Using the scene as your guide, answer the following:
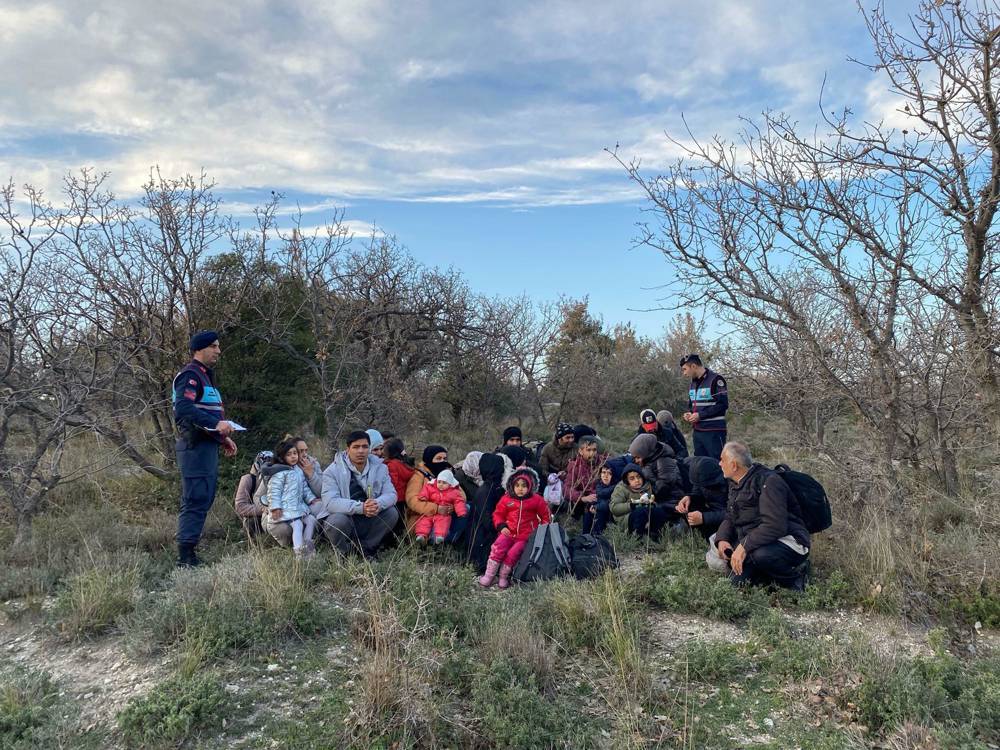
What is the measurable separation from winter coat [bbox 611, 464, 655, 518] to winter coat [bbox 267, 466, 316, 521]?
289cm

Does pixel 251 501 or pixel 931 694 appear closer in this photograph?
pixel 931 694

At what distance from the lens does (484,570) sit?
535 cm

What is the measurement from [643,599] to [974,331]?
3.39 metres

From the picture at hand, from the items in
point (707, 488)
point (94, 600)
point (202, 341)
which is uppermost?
point (202, 341)

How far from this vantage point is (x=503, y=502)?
215 inches

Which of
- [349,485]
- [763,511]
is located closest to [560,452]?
[349,485]

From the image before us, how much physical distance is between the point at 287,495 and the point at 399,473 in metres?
1.24

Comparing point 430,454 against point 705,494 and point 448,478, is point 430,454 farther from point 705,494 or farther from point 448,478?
point 705,494

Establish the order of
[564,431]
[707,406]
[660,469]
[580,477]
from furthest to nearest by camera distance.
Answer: [564,431] → [707,406] → [580,477] → [660,469]

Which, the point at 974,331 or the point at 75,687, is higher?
the point at 974,331

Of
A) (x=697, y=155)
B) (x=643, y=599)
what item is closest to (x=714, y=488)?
(x=643, y=599)

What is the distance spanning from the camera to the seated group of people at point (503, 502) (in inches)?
185

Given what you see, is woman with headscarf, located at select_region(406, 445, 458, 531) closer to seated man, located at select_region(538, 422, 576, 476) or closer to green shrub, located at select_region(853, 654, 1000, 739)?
seated man, located at select_region(538, 422, 576, 476)

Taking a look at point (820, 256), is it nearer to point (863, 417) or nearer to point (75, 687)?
point (863, 417)
